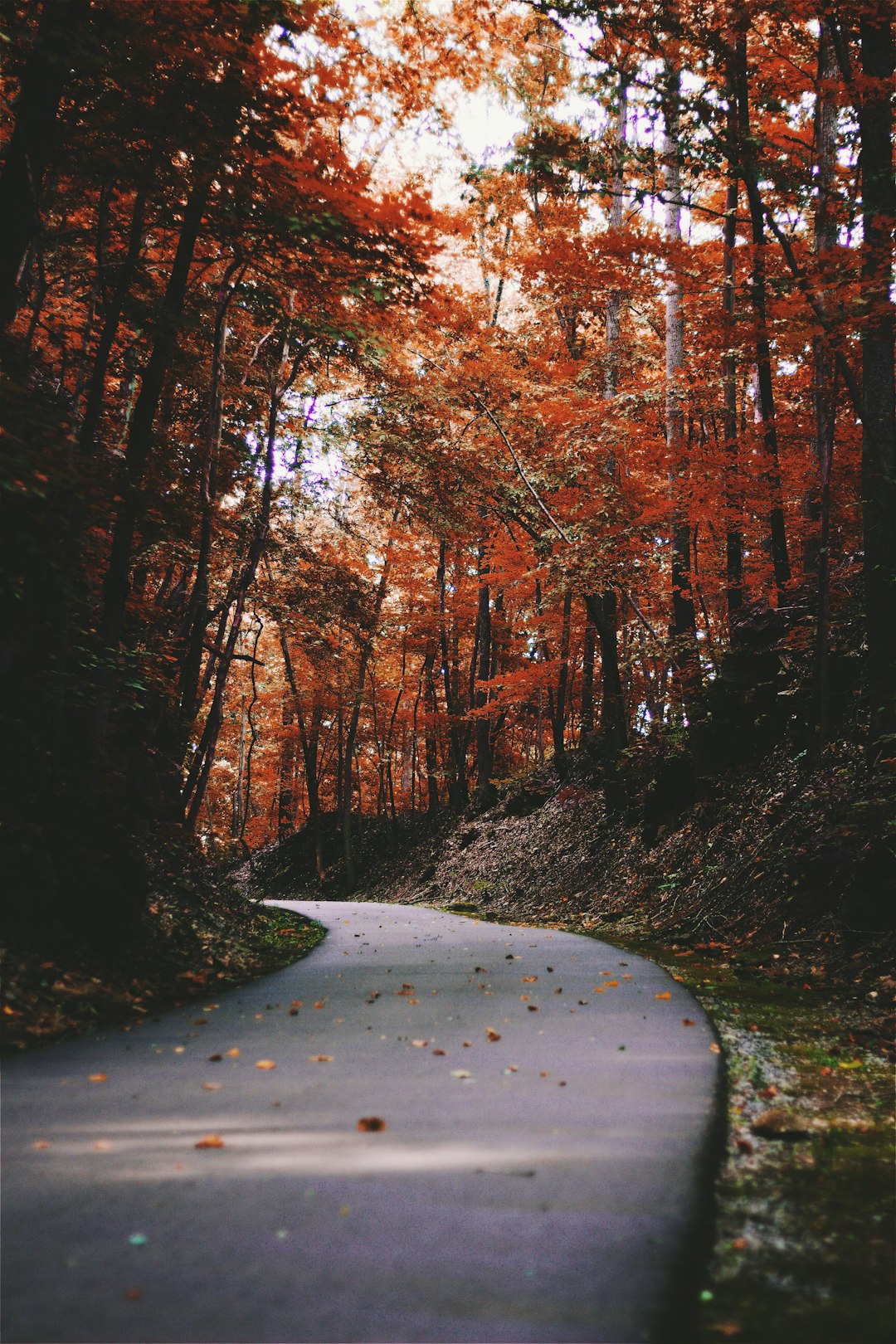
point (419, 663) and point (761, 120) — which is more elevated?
point (761, 120)

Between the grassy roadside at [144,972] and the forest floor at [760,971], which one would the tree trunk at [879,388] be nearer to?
the forest floor at [760,971]

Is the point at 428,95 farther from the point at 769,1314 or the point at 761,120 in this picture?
the point at 769,1314

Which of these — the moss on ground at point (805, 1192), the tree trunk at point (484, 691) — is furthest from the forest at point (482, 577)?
the tree trunk at point (484, 691)

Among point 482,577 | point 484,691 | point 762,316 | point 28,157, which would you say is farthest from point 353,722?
point 28,157

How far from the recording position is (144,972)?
5.38 m

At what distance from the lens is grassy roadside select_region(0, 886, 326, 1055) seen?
421cm

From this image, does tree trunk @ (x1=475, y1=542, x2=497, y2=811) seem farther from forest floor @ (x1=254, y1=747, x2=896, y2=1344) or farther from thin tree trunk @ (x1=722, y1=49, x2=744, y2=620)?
thin tree trunk @ (x1=722, y1=49, x2=744, y2=620)

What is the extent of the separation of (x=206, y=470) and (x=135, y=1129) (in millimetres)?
7800

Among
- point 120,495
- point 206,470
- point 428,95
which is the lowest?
point 120,495

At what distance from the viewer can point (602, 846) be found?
41.9 feet

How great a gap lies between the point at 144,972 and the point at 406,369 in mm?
10166

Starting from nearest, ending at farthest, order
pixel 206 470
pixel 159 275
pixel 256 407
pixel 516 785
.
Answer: pixel 206 470, pixel 159 275, pixel 256 407, pixel 516 785

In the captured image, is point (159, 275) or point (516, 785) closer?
point (159, 275)

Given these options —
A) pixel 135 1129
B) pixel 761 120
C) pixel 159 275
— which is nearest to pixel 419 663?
pixel 159 275
